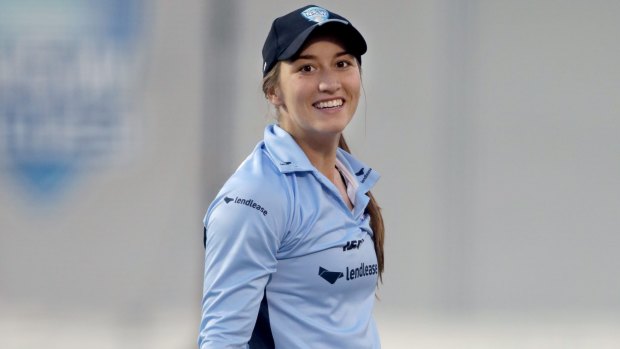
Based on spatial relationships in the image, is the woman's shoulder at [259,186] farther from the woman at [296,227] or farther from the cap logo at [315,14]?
the cap logo at [315,14]

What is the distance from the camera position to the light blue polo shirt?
5.93ft

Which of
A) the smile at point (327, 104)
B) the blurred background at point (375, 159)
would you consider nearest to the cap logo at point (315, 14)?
the smile at point (327, 104)

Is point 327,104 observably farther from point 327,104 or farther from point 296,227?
point 296,227

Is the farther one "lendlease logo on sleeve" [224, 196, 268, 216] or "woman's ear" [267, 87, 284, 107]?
"woman's ear" [267, 87, 284, 107]

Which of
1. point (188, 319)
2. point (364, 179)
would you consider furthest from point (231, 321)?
point (188, 319)

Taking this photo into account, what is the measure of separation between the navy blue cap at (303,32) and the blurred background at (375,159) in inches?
90.1

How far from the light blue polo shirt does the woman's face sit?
58 mm

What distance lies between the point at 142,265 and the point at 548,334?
162 centimetres

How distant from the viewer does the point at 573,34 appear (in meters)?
4.49

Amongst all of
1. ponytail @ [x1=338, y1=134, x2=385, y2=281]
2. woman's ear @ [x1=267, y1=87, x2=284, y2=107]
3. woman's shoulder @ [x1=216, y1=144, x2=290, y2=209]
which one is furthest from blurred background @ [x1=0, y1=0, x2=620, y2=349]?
woman's shoulder @ [x1=216, y1=144, x2=290, y2=209]

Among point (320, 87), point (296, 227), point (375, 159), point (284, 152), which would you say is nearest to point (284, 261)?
point (296, 227)

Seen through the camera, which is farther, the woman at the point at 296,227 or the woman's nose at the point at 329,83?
the woman's nose at the point at 329,83

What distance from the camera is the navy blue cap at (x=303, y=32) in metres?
1.92

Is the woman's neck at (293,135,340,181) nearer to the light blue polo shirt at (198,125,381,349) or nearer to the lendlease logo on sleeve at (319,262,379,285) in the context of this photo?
the light blue polo shirt at (198,125,381,349)
